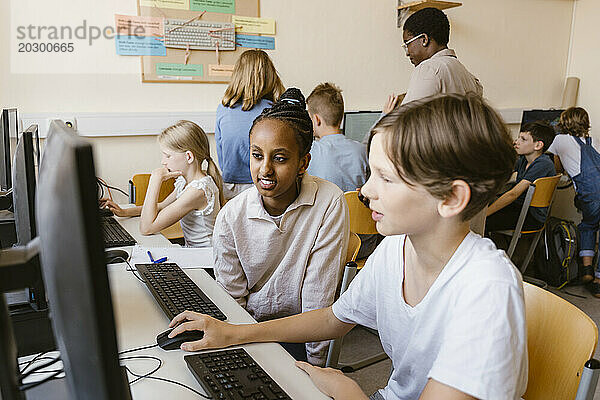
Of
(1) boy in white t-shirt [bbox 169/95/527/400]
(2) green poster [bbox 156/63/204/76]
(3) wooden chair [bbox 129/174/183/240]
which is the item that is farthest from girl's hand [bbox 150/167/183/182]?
(1) boy in white t-shirt [bbox 169/95/527/400]

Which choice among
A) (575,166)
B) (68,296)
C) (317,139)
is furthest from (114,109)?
(575,166)

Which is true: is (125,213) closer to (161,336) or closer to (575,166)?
(161,336)

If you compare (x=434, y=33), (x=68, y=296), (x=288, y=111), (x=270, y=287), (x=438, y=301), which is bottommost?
(x=270, y=287)

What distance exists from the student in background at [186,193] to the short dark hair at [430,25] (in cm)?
114

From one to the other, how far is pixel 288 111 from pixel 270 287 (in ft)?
1.63

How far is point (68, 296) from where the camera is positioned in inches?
17.1

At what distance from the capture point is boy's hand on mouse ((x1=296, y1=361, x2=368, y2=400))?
88 cm

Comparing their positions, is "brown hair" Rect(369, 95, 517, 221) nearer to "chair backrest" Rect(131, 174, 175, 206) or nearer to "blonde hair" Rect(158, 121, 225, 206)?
"blonde hair" Rect(158, 121, 225, 206)

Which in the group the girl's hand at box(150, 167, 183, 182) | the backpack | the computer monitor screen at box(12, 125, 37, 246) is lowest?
the backpack

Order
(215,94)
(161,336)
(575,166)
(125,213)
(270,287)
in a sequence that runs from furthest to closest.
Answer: (575,166), (215,94), (125,213), (270,287), (161,336)

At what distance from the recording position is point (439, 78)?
2285 millimetres

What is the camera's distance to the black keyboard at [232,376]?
0.83 metres

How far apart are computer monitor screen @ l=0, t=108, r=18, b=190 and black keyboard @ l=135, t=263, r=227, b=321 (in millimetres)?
685

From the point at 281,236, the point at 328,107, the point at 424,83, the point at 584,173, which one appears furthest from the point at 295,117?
the point at 584,173
